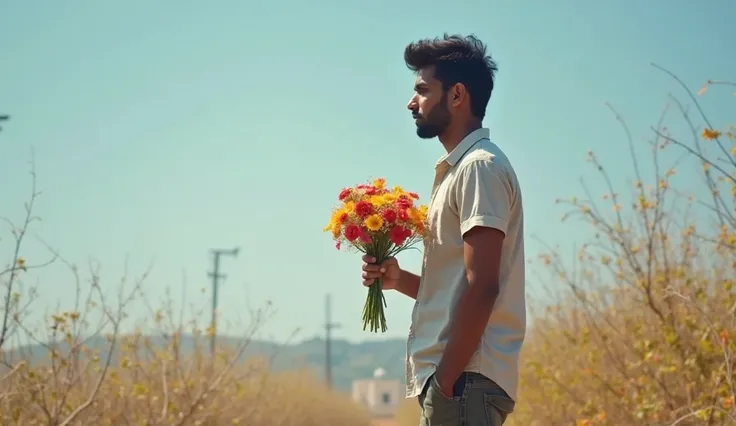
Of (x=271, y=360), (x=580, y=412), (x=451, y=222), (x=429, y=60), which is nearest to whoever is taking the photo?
(x=451, y=222)

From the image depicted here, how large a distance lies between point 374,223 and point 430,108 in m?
0.38

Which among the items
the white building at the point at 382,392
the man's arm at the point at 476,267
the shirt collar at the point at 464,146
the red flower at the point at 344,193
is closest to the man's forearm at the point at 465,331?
the man's arm at the point at 476,267

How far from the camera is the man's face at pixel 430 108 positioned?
8.56ft

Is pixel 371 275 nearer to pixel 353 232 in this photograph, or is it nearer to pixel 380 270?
pixel 380 270

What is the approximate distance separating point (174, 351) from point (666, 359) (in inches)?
156

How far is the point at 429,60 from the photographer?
8.69 feet

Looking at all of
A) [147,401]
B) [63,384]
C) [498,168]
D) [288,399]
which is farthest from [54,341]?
[288,399]

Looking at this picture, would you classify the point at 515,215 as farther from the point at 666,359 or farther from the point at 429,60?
the point at 666,359

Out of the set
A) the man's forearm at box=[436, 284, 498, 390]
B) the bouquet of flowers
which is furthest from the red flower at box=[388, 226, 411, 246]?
the man's forearm at box=[436, 284, 498, 390]

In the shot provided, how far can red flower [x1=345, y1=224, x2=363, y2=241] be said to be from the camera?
271cm

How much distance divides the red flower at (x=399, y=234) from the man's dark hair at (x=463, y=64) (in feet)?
1.31

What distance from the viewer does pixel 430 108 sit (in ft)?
8.59

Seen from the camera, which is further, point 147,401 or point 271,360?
point 271,360

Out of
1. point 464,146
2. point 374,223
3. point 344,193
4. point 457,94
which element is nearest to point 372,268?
point 374,223
